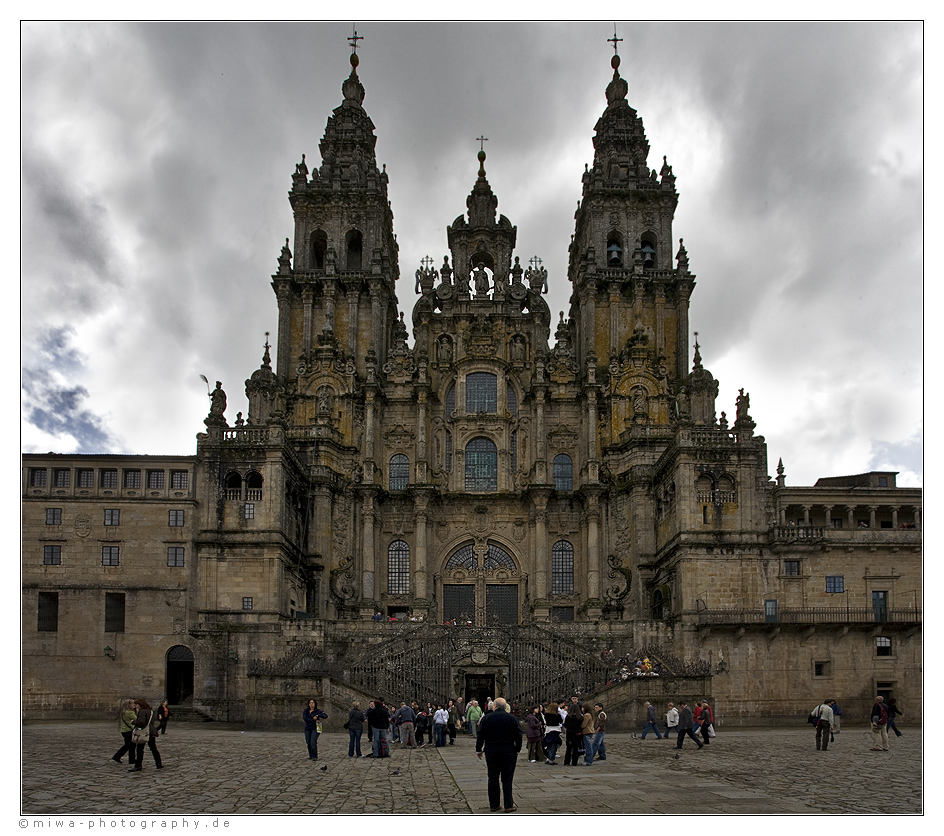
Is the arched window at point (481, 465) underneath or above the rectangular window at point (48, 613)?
above

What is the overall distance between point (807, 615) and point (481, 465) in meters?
21.2

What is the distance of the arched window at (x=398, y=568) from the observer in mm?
57719

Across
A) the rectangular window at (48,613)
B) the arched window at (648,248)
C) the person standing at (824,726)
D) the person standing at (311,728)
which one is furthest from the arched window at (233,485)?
the person standing at (824,726)

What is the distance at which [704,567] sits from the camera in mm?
48312

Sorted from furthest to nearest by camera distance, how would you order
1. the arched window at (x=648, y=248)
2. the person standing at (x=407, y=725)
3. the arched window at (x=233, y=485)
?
the arched window at (x=648, y=248) → the arched window at (x=233, y=485) → the person standing at (x=407, y=725)

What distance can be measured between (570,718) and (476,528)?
1353 inches

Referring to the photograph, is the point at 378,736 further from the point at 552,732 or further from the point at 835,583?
the point at 835,583

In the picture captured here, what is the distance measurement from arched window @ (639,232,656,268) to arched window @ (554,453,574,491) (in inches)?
554

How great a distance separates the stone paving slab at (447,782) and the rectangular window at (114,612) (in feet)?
54.4

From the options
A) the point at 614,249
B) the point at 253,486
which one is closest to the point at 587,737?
the point at 253,486

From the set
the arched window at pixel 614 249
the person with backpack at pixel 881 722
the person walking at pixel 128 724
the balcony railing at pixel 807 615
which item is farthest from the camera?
the arched window at pixel 614 249

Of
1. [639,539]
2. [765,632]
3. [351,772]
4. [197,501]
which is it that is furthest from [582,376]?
[351,772]

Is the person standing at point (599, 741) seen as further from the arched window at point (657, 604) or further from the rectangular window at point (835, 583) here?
the arched window at point (657, 604)

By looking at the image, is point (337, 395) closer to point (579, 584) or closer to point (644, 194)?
point (579, 584)
